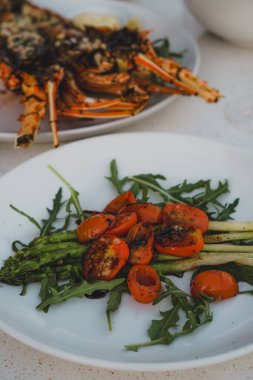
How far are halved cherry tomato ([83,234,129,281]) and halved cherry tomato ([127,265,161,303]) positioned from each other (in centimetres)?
3

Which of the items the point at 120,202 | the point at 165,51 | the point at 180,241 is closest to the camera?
the point at 180,241

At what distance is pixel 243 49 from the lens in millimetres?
2137

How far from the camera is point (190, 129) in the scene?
5.74 ft

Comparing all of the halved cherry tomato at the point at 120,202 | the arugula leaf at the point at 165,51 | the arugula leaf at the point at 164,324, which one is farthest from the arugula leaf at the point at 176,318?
the arugula leaf at the point at 165,51

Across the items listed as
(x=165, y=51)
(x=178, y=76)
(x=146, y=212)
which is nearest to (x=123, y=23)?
(x=165, y=51)

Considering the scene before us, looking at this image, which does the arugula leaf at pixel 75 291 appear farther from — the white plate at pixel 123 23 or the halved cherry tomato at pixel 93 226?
the white plate at pixel 123 23

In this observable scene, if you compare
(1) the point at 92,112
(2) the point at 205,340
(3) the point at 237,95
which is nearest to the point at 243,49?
(3) the point at 237,95

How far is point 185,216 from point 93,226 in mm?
198

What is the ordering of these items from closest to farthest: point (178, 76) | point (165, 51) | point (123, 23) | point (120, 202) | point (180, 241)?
point (180, 241) → point (120, 202) → point (178, 76) → point (165, 51) → point (123, 23)

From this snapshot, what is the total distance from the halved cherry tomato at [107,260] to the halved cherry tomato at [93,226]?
1.8 inches

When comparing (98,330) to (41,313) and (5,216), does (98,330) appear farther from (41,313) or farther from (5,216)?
(5,216)

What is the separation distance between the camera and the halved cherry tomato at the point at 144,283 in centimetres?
104

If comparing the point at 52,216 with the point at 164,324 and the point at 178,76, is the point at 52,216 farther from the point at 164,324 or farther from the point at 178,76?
the point at 178,76

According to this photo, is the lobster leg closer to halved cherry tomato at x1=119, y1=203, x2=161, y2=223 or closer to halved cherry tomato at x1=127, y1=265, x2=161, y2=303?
halved cherry tomato at x1=119, y1=203, x2=161, y2=223
